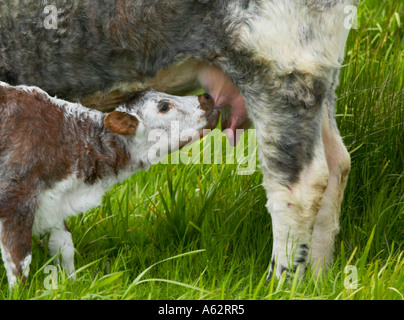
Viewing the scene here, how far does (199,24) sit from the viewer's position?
426 cm

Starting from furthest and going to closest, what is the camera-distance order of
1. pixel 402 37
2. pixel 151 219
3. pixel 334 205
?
pixel 402 37, pixel 151 219, pixel 334 205

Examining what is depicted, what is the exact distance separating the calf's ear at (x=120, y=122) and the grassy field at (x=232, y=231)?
0.62m

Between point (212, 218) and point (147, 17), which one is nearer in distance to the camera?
point (147, 17)

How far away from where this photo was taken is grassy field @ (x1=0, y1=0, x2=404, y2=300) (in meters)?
4.09

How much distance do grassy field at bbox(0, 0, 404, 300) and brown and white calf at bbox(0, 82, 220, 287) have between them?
0.72 feet

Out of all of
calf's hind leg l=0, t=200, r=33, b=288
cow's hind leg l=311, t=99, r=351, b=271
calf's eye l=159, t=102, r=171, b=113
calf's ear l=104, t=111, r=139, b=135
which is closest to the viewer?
calf's hind leg l=0, t=200, r=33, b=288
